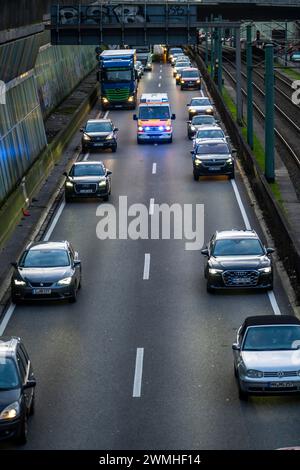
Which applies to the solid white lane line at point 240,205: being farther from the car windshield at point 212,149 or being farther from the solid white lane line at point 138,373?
the solid white lane line at point 138,373

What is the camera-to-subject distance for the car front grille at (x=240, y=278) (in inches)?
1205

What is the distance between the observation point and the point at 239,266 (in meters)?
30.7

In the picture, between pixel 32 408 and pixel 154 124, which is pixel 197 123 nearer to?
pixel 154 124

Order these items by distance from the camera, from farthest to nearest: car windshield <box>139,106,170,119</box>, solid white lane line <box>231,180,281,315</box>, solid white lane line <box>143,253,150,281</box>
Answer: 1. car windshield <box>139,106,170,119</box>
2. solid white lane line <box>143,253,150,281</box>
3. solid white lane line <box>231,180,281,315</box>

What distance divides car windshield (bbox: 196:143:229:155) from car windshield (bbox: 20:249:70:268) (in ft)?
64.9

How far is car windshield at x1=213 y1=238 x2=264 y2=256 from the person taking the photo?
1237 inches

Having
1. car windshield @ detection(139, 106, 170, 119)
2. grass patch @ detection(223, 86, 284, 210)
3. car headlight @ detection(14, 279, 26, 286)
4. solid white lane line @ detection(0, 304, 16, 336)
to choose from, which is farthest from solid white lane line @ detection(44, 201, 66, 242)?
car windshield @ detection(139, 106, 170, 119)

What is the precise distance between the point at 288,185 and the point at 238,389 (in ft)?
83.9

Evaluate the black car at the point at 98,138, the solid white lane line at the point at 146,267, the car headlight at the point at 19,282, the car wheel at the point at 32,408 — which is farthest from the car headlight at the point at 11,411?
the black car at the point at 98,138

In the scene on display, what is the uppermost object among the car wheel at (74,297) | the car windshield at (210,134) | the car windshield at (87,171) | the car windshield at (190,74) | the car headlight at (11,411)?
the car headlight at (11,411)

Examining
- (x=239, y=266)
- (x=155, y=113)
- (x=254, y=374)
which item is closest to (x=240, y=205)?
(x=239, y=266)

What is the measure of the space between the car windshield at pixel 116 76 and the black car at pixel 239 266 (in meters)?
46.8

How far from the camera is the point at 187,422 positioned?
2094 cm

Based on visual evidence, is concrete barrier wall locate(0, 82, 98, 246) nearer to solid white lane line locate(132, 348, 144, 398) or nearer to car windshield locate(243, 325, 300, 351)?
solid white lane line locate(132, 348, 144, 398)
